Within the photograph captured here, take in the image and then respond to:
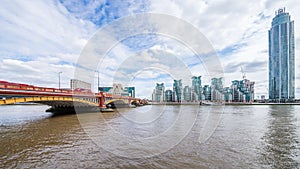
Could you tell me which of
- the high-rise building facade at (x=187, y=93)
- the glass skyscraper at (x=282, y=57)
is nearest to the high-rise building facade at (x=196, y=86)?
the high-rise building facade at (x=187, y=93)

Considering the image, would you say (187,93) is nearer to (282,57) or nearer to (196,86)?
(196,86)

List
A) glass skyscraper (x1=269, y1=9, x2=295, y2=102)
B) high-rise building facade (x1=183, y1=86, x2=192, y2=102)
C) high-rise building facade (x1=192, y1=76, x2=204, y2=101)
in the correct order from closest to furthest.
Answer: high-rise building facade (x1=192, y1=76, x2=204, y2=101)
high-rise building facade (x1=183, y1=86, x2=192, y2=102)
glass skyscraper (x1=269, y1=9, x2=295, y2=102)

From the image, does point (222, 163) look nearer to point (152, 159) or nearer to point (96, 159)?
point (152, 159)

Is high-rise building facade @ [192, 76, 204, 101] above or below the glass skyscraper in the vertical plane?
below

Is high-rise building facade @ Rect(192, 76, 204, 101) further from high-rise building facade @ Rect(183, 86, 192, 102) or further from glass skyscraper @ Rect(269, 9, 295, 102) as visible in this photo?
glass skyscraper @ Rect(269, 9, 295, 102)

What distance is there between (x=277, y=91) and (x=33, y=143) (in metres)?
138

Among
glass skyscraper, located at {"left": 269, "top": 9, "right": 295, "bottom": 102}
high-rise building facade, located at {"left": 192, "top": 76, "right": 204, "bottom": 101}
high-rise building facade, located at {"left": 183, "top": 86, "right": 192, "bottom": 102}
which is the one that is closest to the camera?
high-rise building facade, located at {"left": 192, "top": 76, "right": 204, "bottom": 101}

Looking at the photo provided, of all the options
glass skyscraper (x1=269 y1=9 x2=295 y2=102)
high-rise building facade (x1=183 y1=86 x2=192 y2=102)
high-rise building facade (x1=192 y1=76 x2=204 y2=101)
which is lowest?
high-rise building facade (x1=183 y1=86 x2=192 y2=102)

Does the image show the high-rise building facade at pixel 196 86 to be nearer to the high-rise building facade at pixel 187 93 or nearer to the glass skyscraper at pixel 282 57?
the high-rise building facade at pixel 187 93

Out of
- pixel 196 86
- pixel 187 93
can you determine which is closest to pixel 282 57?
pixel 187 93

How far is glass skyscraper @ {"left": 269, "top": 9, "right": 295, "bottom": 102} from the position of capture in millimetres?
101875

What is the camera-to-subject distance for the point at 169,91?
93938 millimetres

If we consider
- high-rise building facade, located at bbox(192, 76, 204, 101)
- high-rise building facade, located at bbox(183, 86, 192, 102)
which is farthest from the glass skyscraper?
high-rise building facade, located at bbox(183, 86, 192, 102)

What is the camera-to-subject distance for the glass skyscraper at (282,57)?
334 feet
